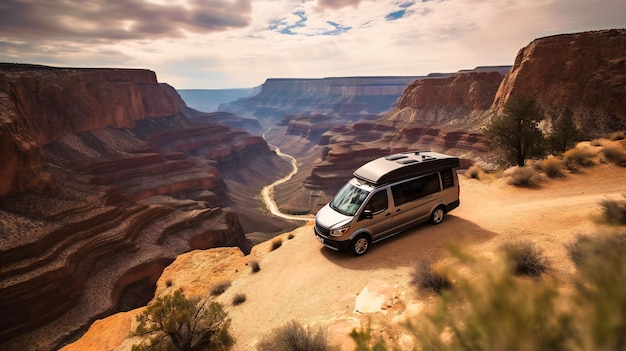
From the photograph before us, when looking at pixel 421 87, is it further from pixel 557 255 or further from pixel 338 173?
pixel 557 255

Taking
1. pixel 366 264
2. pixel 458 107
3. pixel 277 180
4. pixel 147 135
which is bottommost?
pixel 277 180

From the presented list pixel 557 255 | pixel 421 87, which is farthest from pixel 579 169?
pixel 421 87

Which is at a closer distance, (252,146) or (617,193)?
(617,193)

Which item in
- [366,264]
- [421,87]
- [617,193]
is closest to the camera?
[366,264]

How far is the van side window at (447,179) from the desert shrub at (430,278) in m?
4.95

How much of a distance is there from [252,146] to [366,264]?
97035 mm

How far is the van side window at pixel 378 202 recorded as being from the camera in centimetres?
991

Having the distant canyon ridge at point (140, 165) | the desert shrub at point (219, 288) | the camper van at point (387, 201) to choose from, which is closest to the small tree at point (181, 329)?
the desert shrub at point (219, 288)

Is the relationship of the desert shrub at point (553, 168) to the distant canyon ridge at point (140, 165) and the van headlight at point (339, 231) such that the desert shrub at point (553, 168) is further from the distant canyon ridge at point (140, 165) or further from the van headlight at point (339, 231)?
the distant canyon ridge at point (140, 165)

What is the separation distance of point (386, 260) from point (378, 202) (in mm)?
1913

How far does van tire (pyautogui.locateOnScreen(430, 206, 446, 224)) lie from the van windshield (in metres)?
3.06

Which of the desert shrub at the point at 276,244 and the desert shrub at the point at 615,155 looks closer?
the desert shrub at the point at 276,244

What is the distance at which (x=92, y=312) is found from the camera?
1972 cm

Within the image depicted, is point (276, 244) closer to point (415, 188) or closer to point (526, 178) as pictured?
point (415, 188)
